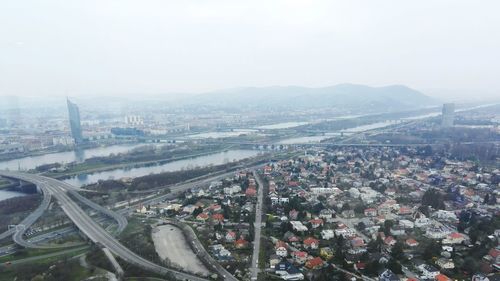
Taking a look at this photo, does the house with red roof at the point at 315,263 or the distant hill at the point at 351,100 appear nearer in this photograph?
the house with red roof at the point at 315,263

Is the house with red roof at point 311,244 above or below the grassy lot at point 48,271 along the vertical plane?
below

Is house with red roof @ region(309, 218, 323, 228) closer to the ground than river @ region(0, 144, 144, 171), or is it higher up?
closer to the ground

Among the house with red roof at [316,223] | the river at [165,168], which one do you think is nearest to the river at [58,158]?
the river at [165,168]

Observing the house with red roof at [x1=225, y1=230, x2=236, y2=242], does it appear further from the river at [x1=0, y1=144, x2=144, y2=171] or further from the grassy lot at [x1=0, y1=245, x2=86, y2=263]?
the river at [x1=0, y1=144, x2=144, y2=171]

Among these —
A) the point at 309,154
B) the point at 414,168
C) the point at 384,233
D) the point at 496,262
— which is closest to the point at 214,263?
the point at 384,233

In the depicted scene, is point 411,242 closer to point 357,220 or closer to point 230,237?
point 357,220

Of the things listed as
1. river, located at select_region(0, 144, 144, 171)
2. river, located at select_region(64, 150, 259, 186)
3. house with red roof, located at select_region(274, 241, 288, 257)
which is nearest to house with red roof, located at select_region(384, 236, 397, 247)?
house with red roof, located at select_region(274, 241, 288, 257)

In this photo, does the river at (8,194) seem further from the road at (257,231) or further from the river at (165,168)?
the road at (257,231)

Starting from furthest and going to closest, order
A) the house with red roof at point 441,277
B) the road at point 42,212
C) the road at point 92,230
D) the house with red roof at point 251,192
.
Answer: the house with red roof at point 251,192, the road at point 42,212, the road at point 92,230, the house with red roof at point 441,277
